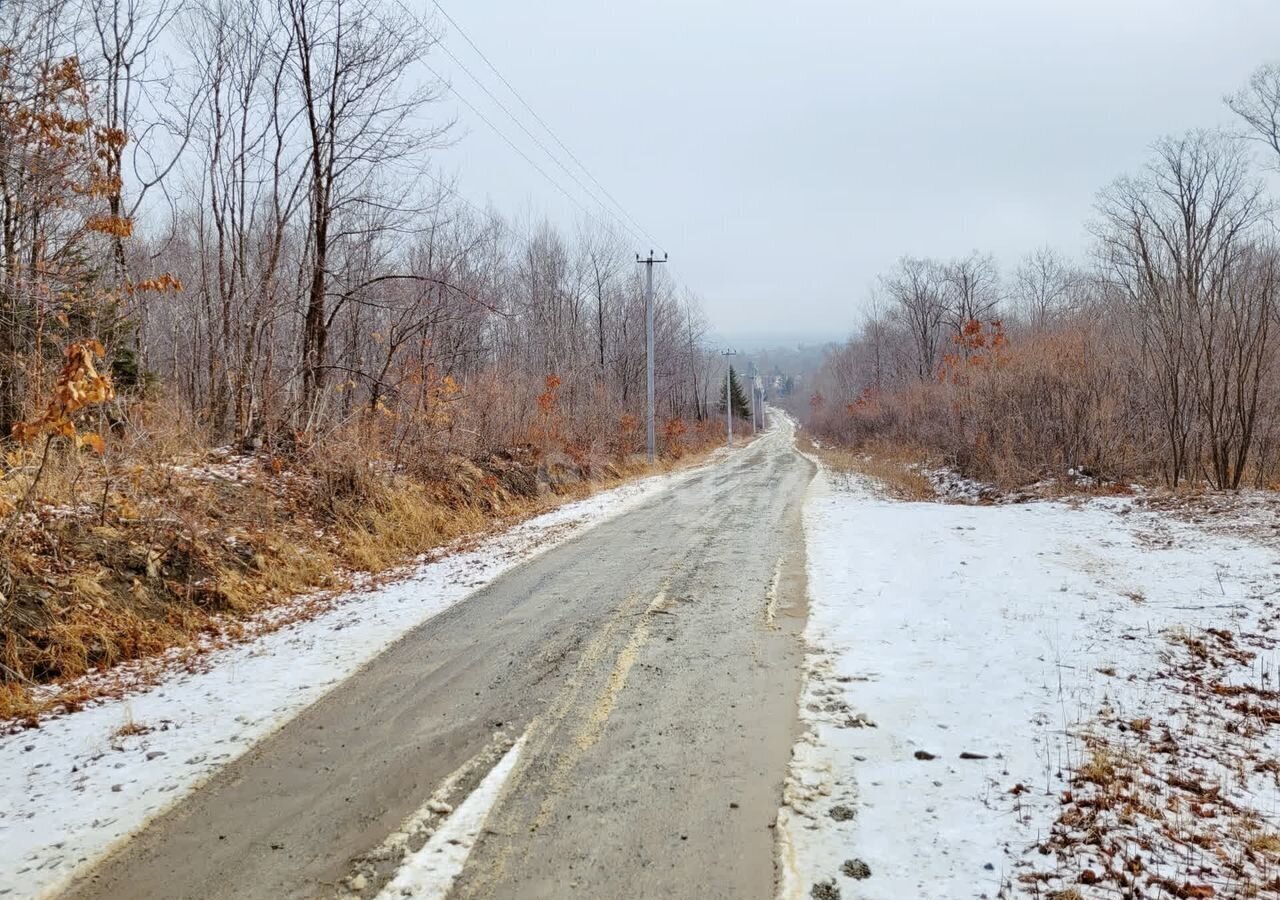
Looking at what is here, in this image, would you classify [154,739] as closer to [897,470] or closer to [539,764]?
[539,764]

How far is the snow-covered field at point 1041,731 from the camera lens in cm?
298

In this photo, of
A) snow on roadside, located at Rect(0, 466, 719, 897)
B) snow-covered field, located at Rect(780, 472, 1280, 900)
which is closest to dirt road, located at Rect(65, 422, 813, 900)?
snow on roadside, located at Rect(0, 466, 719, 897)

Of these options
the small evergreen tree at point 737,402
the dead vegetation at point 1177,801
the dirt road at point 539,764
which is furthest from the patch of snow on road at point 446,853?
the small evergreen tree at point 737,402

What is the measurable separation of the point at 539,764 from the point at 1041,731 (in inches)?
119

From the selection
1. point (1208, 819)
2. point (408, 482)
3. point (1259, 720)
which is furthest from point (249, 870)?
point (408, 482)

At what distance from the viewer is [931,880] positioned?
2.88m

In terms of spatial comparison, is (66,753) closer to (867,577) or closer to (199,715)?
(199,715)

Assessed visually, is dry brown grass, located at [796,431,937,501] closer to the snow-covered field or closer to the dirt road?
the snow-covered field

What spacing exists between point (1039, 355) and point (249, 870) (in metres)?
18.0

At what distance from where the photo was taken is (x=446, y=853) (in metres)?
3.07

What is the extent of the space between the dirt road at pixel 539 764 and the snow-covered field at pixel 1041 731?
1.24 ft

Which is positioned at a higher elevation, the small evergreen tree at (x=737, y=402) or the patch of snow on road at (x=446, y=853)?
the small evergreen tree at (x=737, y=402)

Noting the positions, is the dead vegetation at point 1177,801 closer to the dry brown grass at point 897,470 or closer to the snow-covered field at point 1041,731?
the snow-covered field at point 1041,731

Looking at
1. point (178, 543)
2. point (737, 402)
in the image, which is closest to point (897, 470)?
point (178, 543)
